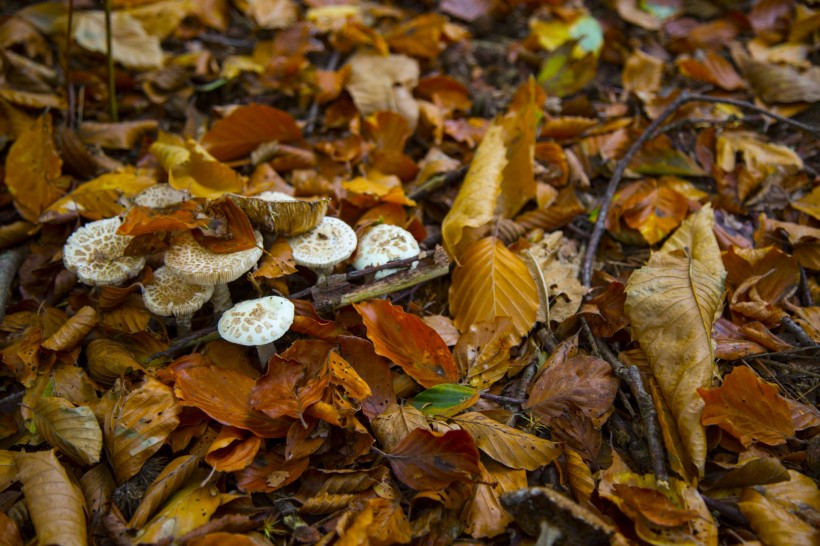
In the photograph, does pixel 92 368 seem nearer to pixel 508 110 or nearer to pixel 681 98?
pixel 508 110

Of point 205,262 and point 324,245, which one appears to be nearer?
point 205,262

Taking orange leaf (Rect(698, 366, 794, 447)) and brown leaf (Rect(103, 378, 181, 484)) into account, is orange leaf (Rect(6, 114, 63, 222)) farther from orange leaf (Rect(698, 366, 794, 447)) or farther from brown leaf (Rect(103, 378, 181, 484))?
orange leaf (Rect(698, 366, 794, 447))

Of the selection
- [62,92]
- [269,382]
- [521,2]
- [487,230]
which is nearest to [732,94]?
[521,2]

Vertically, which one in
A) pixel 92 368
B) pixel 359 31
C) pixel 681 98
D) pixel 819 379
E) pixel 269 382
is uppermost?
pixel 681 98

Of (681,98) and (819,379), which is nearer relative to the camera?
(819,379)

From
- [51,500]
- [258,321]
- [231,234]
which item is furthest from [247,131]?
[51,500]

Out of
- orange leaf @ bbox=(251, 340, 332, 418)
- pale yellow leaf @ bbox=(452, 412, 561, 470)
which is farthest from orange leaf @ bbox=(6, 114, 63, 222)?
pale yellow leaf @ bbox=(452, 412, 561, 470)

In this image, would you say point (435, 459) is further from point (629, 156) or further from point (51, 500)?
point (629, 156)

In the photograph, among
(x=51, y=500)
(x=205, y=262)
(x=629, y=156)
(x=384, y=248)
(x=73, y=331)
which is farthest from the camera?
(x=629, y=156)
